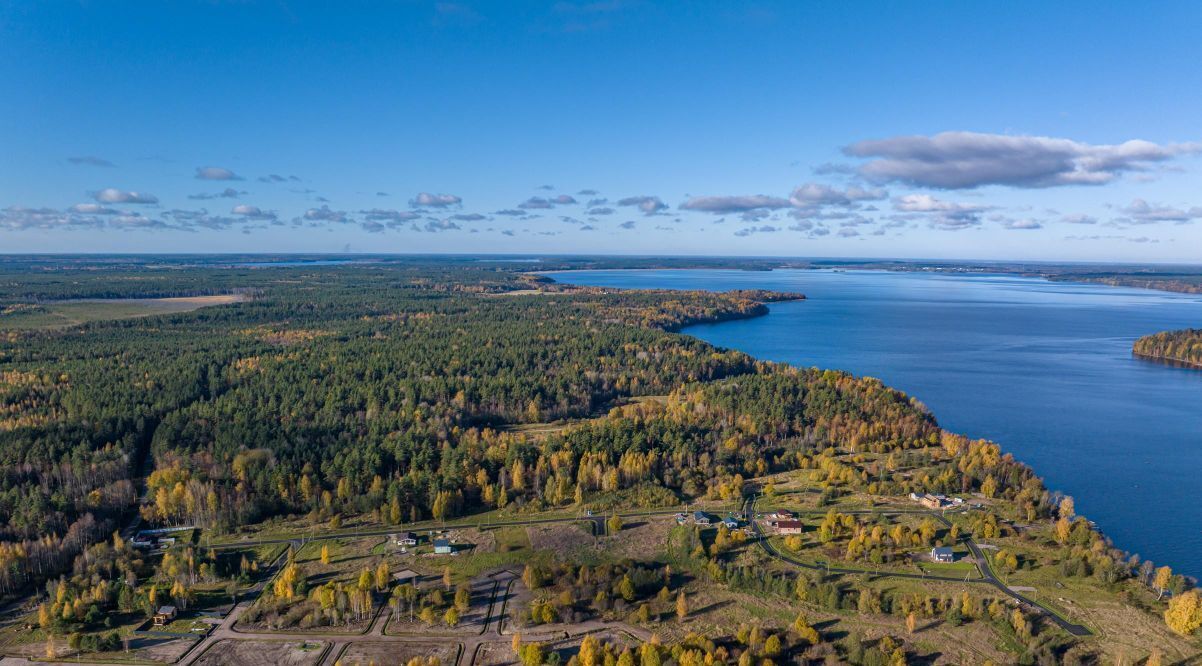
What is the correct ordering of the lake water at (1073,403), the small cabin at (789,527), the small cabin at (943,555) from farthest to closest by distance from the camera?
the lake water at (1073,403) < the small cabin at (789,527) < the small cabin at (943,555)

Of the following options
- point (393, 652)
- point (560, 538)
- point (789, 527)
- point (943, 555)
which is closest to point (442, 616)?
point (393, 652)

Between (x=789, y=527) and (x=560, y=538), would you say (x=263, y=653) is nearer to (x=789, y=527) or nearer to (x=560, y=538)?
(x=560, y=538)

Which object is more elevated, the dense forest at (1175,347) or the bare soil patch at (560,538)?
the dense forest at (1175,347)

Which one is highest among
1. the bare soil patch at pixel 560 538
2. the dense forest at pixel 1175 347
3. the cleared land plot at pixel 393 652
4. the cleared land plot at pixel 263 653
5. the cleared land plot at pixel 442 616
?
the dense forest at pixel 1175 347

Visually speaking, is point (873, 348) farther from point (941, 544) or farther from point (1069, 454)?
point (941, 544)

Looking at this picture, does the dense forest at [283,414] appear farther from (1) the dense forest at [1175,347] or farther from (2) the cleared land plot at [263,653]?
(1) the dense forest at [1175,347]

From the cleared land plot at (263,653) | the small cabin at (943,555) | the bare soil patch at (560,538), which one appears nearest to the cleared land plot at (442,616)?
the cleared land plot at (263,653)

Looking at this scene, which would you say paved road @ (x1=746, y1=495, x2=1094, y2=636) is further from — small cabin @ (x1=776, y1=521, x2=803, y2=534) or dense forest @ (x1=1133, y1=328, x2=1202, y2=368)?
dense forest @ (x1=1133, y1=328, x2=1202, y2=368)

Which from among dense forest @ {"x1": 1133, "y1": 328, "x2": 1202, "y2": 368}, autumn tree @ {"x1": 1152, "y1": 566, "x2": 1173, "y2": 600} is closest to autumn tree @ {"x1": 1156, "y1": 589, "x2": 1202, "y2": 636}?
autumn tree @ {"x1": 1152, "y1": 566, "x2": 1173, "y2": 600}
